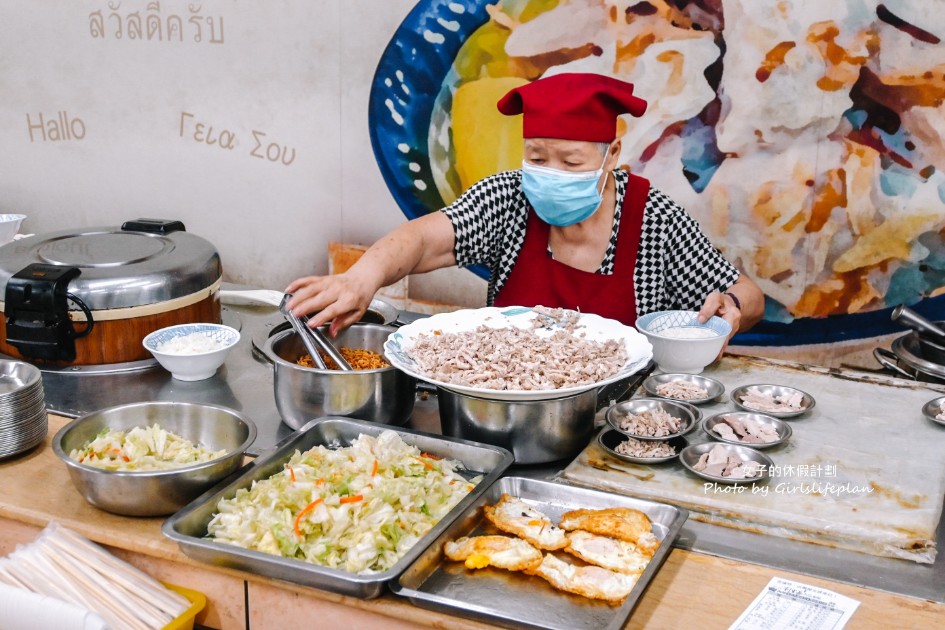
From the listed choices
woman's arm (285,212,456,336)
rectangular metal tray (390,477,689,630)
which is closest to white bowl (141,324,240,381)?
woman's arm (285,212,456,336)

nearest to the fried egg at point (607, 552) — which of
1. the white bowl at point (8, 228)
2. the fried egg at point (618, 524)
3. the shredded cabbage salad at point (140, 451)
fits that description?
the fried egg at point (618, 524)

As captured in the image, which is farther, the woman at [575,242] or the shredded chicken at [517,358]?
the woman at [575,242]

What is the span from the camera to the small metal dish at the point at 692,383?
7.08 ft

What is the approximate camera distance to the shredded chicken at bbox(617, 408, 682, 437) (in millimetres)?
1977

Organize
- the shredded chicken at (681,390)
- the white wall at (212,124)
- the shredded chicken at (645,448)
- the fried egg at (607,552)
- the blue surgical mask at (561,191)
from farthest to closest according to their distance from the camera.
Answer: the white wall at (212,124), the blue surgical mask at (561,191), the shredded chicken at (681,390), the shredded chicken at (645,448), the fried egg at (607,552)

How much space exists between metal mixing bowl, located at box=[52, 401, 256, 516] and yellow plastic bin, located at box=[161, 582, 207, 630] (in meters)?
0.16

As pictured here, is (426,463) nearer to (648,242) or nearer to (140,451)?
A: (140,451)

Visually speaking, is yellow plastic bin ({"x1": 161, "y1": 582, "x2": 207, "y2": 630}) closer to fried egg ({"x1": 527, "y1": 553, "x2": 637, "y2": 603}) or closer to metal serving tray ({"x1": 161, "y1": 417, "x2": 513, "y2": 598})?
metal serving tray ({"x1": 161, "y1": 417, "x2": 513, "y2": 598})

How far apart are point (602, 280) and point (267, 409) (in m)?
1.13

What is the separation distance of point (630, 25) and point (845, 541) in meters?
2.55

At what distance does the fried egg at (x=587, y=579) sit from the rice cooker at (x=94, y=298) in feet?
4.82

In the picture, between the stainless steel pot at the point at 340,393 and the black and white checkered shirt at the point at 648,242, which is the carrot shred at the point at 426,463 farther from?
the black and white checkered shirt at the point at 648,242

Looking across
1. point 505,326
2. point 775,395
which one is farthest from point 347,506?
point 775,395

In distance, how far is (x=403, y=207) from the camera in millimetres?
4281
